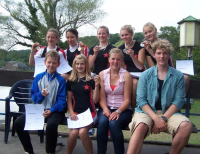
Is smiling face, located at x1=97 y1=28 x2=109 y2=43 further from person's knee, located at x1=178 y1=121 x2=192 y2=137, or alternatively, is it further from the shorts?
person's knee, located at x1=178 y1=121 x2=192 y2=137

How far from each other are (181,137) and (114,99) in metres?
1.01

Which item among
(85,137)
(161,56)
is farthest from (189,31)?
(85,137)

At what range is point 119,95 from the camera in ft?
10.1

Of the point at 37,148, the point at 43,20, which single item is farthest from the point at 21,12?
the point at 37,148

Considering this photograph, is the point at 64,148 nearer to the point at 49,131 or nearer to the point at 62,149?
the point at 62,149

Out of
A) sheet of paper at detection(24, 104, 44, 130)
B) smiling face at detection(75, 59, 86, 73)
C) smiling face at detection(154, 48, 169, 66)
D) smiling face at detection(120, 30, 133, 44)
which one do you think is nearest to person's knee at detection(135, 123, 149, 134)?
smiling face at detection(154, 48, 169, 66)

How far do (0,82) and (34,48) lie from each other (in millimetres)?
1373

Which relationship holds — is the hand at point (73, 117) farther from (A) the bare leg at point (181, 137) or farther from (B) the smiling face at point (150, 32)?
(B) the smiling face at point (150, 32)

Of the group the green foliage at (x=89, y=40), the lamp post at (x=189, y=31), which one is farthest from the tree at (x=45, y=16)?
the lamp post at (x=189, y=31)

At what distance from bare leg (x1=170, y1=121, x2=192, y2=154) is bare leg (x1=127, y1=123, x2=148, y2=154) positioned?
0.35m

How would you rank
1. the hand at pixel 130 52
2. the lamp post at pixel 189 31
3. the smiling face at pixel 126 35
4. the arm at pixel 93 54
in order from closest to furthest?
1. the hand at pixel 130 52
2. the smiling face at pixel 126 35
3. the arm at pixel 93 54
4. the lamp post at pixel 189 31

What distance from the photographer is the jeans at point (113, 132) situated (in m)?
2.68


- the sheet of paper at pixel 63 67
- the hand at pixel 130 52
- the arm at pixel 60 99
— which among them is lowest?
the arm at pixel 60 99

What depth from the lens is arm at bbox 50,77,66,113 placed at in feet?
10.1
